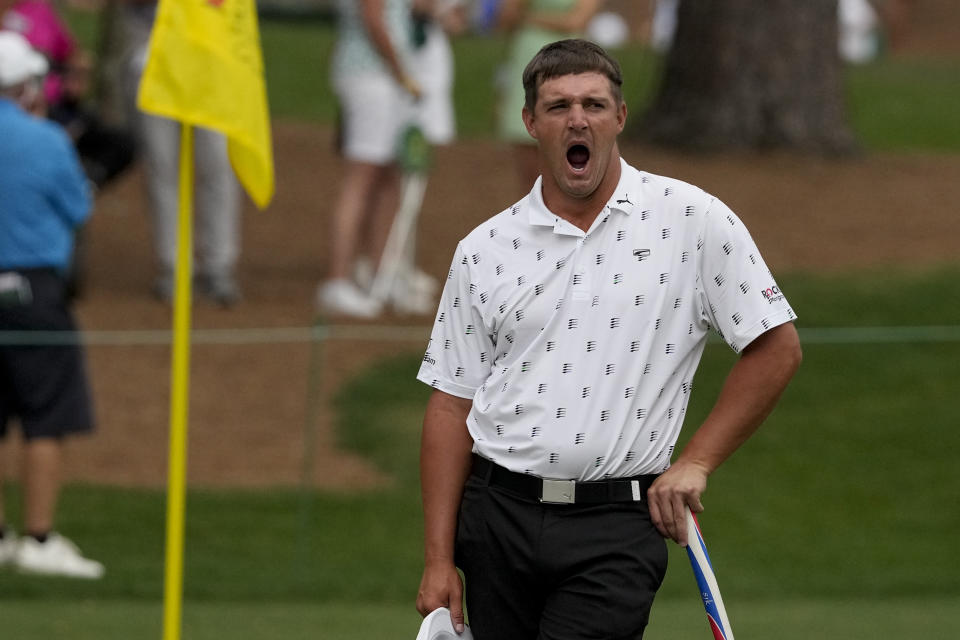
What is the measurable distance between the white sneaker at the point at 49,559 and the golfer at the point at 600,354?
13.9 ft

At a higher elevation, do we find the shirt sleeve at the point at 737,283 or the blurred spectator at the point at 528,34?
the shirt sleeve at the point at 737,283

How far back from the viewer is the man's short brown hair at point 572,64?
438cm

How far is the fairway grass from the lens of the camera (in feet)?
24.3

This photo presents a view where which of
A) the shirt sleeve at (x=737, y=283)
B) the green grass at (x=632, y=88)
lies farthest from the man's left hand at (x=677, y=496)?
the green grass at (x=632, y=88)

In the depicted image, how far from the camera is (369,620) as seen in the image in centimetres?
778

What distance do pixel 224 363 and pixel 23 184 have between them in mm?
3174

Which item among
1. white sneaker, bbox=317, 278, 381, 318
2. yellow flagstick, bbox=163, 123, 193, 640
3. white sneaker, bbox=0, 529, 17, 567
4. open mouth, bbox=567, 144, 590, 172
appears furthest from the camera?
white sneaker, bbox=317, 278, 381, 318

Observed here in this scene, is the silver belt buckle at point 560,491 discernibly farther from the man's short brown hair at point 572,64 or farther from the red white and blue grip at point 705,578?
the man's short brown hair at point 572,64

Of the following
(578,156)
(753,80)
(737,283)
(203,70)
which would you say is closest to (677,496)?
(737,283)

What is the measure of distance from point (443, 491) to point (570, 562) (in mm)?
388

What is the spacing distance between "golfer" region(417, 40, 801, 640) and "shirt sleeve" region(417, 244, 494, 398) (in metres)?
0.04

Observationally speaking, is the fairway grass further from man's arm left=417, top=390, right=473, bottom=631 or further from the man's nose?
the man's nose

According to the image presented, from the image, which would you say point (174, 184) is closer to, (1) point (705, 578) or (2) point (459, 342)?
(2) point (459, 342)

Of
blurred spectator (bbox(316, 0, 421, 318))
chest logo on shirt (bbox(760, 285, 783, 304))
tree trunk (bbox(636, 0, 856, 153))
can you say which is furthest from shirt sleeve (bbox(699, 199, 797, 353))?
tree trunk (bbox(636, 0, 856, 153))
